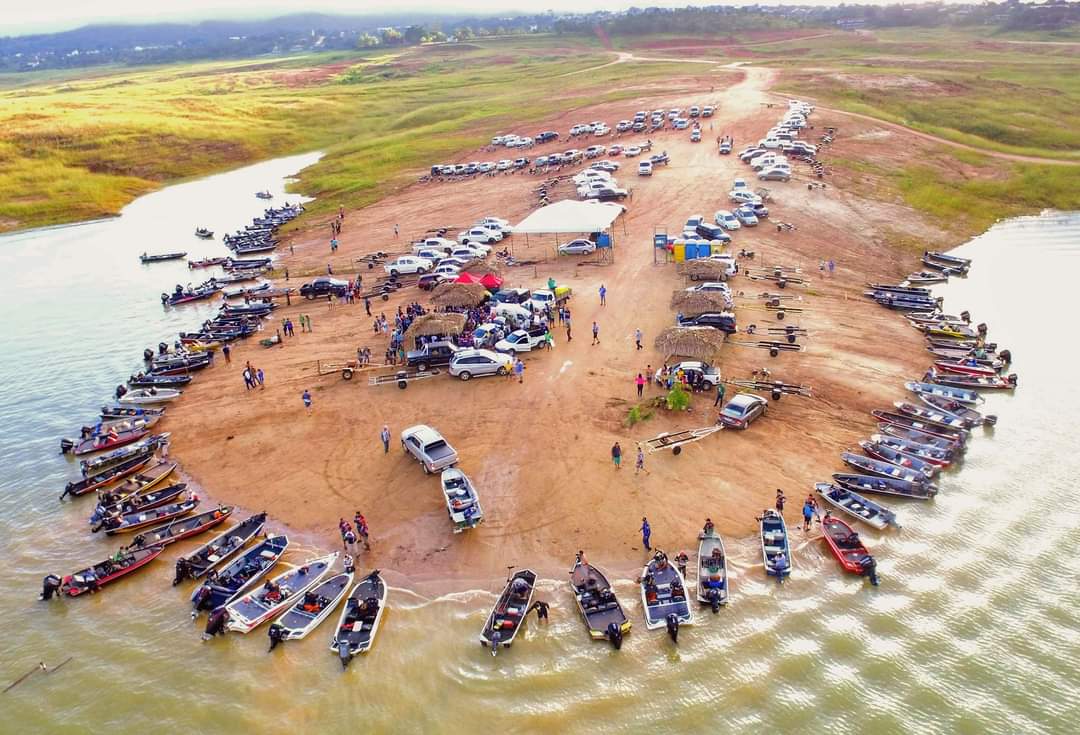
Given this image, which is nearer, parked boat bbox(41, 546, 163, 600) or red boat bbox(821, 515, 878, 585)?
red boat bbox(821, 515, 878, 585)

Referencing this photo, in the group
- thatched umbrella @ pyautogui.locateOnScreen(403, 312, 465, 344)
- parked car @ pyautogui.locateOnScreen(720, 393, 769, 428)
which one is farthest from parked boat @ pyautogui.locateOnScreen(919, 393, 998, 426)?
thatched umbrella @ pyautogui.locateOnScreen(403, 312, 465, 344)

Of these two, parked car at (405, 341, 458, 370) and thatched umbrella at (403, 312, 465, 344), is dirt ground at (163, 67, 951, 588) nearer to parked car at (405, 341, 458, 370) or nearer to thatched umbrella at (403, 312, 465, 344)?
parked car at (405, 341, 458, 370)

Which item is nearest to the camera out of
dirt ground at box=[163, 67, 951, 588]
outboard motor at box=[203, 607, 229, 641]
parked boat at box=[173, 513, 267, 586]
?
outboard motor at box=[203, 607, 229, 641]

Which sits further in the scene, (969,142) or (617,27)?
(617,27)

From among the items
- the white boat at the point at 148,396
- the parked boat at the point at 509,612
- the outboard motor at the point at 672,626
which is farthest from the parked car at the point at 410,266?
the outboard motor at the point at 672,626

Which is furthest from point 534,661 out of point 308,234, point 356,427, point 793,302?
point 308,234

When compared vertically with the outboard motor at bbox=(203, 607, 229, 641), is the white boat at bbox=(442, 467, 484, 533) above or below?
above

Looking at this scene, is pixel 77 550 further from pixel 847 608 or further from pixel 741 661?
pixel 847 608
